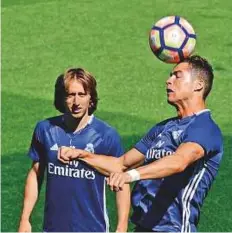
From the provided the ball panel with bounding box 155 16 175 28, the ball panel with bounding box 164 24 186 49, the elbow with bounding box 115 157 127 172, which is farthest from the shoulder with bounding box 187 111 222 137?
the ball panel with bounding box 155 16 175 28

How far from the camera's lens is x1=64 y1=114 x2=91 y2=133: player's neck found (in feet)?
24.4

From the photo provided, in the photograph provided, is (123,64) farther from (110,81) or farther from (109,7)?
(109,7)

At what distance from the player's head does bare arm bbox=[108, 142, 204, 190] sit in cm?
45

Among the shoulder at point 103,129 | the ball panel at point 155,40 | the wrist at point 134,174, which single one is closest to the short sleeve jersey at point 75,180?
the shoulder at point 103,129

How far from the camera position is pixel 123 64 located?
18.1 metres

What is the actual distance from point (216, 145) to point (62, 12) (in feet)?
48.8

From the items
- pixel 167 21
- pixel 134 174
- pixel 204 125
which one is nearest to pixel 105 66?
pixel 167 21

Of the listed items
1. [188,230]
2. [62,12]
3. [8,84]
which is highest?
[62,12]

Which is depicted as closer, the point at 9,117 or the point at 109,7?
the point at 9,117

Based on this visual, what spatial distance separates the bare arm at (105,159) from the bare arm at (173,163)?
0.82 meters

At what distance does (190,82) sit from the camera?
6875 mm

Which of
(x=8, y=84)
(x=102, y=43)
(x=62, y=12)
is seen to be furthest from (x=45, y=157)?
(x=62, y=12)

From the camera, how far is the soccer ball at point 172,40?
8.66 metres

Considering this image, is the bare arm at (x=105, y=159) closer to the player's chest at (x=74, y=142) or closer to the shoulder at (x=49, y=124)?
the player's chest at (x=74, y=142)
